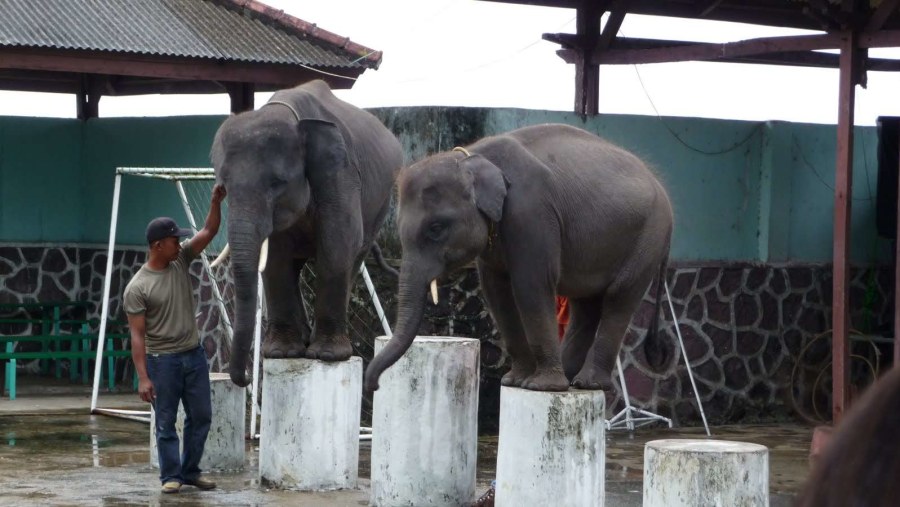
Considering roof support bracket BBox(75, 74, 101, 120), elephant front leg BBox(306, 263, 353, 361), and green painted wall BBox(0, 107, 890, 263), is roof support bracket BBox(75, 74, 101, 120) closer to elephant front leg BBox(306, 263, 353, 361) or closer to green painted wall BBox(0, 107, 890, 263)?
green painted wall BBox(0, 107, 890, 263)

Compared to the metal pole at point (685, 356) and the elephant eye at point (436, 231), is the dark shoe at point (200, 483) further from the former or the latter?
the metal pole at point (685, 356)

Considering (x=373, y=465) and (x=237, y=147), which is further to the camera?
(x=373, y=465)

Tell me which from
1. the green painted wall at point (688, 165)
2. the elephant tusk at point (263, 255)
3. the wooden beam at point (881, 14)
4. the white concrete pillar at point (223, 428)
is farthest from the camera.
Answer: the green painted wall at point (688, 165)

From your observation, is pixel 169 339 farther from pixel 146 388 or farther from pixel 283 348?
pixel 283 348

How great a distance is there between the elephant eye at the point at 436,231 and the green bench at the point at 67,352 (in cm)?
749

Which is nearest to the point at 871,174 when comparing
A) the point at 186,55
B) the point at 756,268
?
the point at 756,268

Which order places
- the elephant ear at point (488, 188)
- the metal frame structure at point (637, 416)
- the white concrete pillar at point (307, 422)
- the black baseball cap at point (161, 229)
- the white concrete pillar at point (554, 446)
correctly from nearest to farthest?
1. the elephant ear at point (488, 188)
2. the white concrete pillar at point (554, 446)
3. the black baseball cap at point (161, 229)
4. the white concrete pillar at point (307, 422)
5. the metal frame structure at point (637, 416)

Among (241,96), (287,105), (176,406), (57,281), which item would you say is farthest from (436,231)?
(57,281)

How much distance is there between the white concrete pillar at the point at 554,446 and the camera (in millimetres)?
6516

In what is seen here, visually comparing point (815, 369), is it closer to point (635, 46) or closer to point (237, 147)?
point (635, 46)

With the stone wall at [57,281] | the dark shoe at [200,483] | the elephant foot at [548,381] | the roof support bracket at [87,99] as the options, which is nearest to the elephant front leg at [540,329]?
the elephant foot at [548,381]

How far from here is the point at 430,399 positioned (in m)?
7.61

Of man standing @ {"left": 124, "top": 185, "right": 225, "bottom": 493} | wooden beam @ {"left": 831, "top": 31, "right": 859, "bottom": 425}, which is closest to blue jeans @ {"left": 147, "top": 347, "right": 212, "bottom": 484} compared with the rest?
man standing @ {"left": 124, "top": 185, "right": 225, "bottom": 493}

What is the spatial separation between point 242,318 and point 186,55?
5506mm
